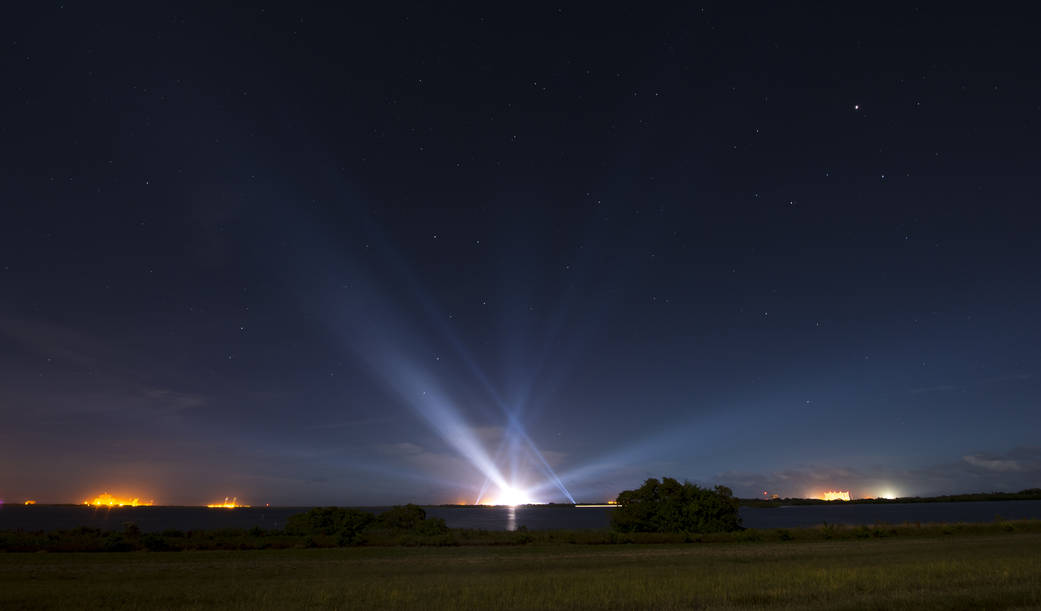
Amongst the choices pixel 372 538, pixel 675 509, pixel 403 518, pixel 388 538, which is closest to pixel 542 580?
pixel 372 538

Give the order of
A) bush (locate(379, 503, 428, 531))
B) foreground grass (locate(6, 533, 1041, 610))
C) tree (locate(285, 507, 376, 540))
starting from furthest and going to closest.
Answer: bush (locate(379, 503, 428, 531)) < tree (locate(285, 507, 376, 540)) < foreground grass (locate(6, 533, 1041, 610))

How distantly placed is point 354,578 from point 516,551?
52.0ft

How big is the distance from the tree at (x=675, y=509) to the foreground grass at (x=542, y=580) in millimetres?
26974

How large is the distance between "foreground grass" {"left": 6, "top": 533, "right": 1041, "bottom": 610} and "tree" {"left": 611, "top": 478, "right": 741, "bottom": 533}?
1062 inches

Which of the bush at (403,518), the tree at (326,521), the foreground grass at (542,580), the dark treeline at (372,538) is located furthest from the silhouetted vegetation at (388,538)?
the bush at (403,518)

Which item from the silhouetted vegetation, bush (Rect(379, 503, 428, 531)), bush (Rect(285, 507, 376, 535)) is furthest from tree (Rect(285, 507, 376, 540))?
the silhouetted vegetation

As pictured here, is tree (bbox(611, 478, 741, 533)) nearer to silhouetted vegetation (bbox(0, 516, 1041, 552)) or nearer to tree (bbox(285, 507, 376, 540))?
silhouetted vegetation (bbox(0, 516, 1041, 552))

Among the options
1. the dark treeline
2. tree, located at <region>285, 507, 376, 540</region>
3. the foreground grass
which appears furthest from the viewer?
tree, located at <region>285, 507, 376, 540</region>

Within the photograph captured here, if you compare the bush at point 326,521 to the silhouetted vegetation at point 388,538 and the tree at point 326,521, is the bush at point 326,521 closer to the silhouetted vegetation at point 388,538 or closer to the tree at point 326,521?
the tree at point 326,521

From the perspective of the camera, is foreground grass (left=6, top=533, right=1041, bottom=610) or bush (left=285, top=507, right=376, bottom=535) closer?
foreground grass (left=6, top=533, right=1041, bottom=610)

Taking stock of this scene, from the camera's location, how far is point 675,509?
60.9 metres

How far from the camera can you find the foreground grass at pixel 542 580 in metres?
16.5

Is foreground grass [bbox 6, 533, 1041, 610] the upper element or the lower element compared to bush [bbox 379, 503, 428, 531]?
upper

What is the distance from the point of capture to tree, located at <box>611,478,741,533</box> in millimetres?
59938
